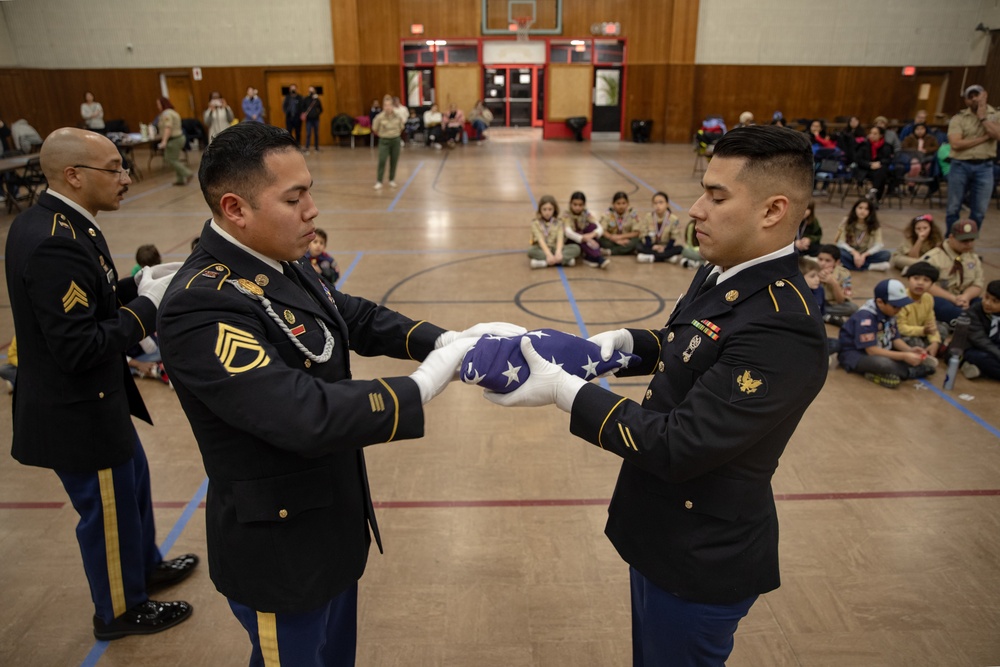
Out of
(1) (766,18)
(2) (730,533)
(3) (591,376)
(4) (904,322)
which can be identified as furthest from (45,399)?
(1) (766,18)

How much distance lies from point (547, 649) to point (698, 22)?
2396 cm

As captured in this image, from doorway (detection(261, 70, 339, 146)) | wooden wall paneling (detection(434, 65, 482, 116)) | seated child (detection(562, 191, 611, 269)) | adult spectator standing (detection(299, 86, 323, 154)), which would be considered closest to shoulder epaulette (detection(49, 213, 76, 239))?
seated child (detection(562, 191, 611, 269))

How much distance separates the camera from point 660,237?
945 centimetres

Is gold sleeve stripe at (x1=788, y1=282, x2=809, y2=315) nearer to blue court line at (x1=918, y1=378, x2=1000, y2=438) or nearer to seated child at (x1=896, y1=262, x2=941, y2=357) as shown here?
blue court line at (x1=918, y1=378, x2=1000, y2=438)

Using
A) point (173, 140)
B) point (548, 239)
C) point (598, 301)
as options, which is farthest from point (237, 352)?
point (173, 140)

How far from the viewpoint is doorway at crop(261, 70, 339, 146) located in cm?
2291

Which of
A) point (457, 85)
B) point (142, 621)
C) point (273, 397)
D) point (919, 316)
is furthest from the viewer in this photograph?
point (457, 85)

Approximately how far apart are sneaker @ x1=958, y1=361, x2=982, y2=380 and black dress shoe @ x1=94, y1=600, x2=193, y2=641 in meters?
6.23

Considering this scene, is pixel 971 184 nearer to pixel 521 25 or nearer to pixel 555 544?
pixel 555 544

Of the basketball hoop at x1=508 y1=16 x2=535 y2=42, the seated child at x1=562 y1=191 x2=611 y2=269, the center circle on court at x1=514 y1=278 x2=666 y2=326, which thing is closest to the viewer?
the center circle on court at x1=514 y1=278 x2=666 y2=326

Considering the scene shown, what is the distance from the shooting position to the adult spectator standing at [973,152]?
29.3 ft

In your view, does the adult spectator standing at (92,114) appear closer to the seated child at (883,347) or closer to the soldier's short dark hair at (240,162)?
the seated child at (883,347)

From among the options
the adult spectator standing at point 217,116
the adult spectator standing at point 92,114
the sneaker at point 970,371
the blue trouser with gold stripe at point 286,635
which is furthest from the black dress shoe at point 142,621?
the adult spectator standing at point 92,114

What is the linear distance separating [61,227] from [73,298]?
12.1 inches
